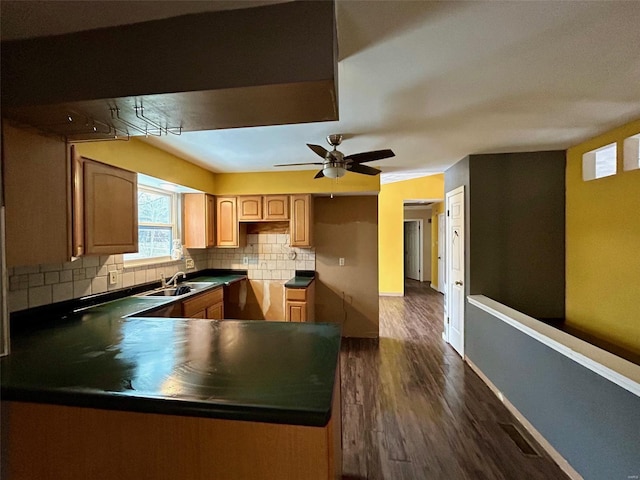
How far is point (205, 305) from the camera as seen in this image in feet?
10.3

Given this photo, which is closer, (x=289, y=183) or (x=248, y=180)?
(x=289, y=183)

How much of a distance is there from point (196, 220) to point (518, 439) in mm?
3987

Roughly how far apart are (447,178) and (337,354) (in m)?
3.55

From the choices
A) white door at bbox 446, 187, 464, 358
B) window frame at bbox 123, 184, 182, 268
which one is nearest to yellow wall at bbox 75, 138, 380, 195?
window frame at bbox 123, 184, 182, 268

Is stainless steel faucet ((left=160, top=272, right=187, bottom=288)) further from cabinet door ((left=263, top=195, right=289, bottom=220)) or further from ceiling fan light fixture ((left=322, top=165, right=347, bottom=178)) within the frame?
ceiling fan light fixture ((left=322, top=165, right=347, bottom=178))

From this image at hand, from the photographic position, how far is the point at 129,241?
7.35 feet

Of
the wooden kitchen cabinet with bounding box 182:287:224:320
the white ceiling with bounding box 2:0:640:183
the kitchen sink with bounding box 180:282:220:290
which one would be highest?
the white ceiling with bounding box 2:0:640:183

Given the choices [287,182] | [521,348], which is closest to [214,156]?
[287,182]

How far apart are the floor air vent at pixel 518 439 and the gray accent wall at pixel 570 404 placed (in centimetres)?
13

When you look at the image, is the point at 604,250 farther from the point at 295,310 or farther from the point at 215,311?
the point at 215,311

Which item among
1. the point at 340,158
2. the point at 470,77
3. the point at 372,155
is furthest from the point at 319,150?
the point at 470,77

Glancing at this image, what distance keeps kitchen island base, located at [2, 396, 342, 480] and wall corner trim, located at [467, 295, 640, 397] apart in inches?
60.4

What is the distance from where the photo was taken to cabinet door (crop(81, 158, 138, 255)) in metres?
1.89

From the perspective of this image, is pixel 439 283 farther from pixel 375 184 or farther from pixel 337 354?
pixel 337 354
